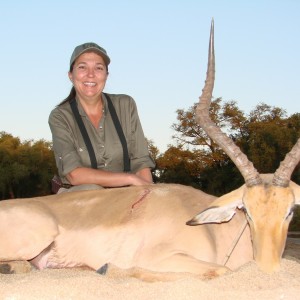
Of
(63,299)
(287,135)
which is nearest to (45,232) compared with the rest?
(63,299)

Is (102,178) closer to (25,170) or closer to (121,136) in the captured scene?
(121,136)

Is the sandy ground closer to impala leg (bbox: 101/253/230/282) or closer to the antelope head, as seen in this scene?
the antelope head

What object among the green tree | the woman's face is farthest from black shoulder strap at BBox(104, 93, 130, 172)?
Result: the green tree

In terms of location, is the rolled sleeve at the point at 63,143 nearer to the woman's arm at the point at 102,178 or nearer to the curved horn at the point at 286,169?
the woman's arm at the point at 102,178

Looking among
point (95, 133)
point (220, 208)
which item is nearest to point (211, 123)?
point (220, 208)

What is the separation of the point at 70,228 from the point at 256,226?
185cm

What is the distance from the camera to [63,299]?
3.72 meters

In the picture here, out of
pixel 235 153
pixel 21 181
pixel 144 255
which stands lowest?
pixel 21 181

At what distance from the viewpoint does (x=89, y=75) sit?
645cm

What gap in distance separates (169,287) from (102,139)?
282cm

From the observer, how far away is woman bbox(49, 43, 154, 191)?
6059mm

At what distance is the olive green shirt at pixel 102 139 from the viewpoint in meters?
6.22

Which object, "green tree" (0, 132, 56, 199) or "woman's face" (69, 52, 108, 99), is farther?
"green tree" (0, 132, 56, 199)

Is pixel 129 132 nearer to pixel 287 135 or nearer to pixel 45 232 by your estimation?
pixel 45 232
